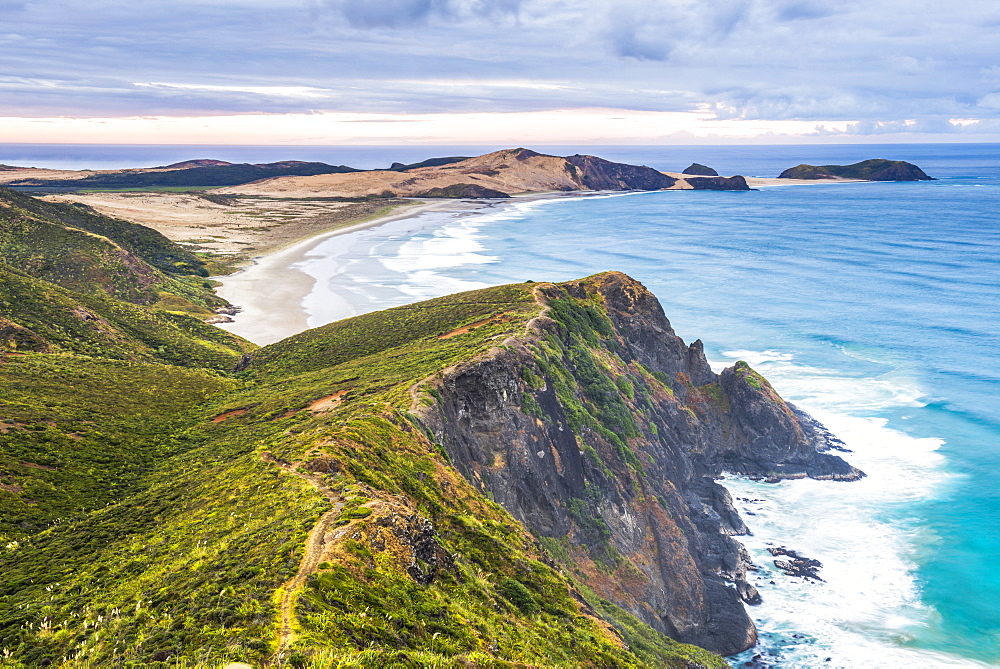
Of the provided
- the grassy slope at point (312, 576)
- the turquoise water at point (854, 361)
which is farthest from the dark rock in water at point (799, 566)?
the grassy slope at point (312, 576)

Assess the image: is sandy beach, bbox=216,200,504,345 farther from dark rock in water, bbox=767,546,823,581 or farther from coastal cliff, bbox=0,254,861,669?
dark rock in water, bbox=767,546,823,581


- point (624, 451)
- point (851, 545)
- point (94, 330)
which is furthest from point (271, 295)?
point (851, 545)

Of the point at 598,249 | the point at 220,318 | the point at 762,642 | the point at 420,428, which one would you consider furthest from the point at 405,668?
the point at 598,249

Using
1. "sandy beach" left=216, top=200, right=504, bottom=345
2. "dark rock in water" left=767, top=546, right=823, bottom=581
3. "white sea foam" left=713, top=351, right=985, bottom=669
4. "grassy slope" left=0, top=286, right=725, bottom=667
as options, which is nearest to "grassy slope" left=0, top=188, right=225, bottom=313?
"sandy beach" left=216, top=200, right=504, bottom=345

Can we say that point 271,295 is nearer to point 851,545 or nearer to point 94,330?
point 94,330

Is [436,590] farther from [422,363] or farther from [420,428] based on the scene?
[422,363]

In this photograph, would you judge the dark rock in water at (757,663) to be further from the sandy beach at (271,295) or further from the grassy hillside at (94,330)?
the sandy beach at (271,295)
